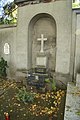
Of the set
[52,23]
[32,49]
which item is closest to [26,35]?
[32,49]

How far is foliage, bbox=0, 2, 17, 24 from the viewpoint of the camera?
1397cm

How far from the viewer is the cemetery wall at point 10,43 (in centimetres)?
886

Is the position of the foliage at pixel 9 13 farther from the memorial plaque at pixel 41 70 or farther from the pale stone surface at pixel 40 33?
the memorial plaque at pixel 41 70

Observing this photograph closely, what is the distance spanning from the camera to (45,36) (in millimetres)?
8406

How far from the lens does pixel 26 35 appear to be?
8250mm

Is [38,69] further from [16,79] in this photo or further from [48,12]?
[48,12]

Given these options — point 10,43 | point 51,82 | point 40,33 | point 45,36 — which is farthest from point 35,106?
point 10,43

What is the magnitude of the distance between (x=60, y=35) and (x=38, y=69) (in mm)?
1836

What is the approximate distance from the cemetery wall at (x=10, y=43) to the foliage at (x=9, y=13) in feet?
17.1

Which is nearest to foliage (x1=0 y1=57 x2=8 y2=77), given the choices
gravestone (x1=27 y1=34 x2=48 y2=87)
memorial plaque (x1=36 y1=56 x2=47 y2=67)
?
gravestone (x1=27 y1=34 x2=48 y2=87)

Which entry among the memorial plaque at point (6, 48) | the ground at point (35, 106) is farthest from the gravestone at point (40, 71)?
the memorial plaque at point (6, 48)

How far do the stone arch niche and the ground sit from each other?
196cm

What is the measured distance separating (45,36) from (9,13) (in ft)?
24.0

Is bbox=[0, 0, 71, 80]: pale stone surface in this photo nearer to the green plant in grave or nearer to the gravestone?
the gravestone
